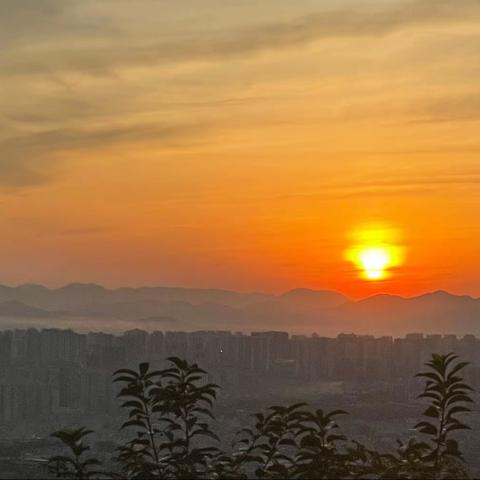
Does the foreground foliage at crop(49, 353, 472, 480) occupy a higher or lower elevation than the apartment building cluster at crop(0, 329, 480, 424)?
lower

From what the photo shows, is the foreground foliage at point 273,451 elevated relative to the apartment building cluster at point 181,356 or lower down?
lower down

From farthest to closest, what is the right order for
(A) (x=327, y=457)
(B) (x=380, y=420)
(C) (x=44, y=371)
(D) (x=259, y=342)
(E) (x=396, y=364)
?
(D) (x=259, y=342) < (E) (x=396, y=364) < (C) (x=44, y=371) < (B) (x=380, y=420) < (A) (x=327, y=457)

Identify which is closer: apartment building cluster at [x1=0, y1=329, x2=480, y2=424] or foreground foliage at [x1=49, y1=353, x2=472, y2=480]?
foreground foliage at [x1=49, y1=353, x2=472, y2=480]

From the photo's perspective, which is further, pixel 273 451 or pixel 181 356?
pixel 181 356

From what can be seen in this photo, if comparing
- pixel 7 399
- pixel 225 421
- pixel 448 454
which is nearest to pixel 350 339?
pixel 7 399

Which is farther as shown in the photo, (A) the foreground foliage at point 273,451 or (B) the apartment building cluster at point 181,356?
(B) the apartment building cluster at point 181,356

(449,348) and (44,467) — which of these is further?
(449,348)

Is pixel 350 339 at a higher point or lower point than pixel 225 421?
higher

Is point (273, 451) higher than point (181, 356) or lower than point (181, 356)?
lower

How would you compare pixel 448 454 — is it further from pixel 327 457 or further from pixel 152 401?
pixel 152 401

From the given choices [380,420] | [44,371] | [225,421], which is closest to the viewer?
[225,421]
